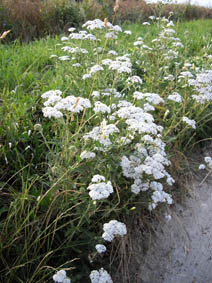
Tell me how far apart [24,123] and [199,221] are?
168cm

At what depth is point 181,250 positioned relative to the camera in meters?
2.43

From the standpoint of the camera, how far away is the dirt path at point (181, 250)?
224 centimetres

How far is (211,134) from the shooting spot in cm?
340

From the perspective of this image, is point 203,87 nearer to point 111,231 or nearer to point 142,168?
point 142,168

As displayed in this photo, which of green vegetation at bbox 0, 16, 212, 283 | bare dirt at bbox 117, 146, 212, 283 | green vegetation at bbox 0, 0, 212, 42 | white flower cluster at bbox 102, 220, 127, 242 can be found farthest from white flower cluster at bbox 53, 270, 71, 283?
green vegetation at bbox 0, 0, 212, 42

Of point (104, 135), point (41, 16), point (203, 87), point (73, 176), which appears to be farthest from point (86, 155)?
point (41, 16)

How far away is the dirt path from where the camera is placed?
2.24 m

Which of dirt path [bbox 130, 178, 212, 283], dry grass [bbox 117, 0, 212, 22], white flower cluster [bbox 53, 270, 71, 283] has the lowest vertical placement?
dirt path [bbox 130, 178, 212, 283]

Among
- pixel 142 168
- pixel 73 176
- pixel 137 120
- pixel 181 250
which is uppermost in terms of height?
pixel 137 120

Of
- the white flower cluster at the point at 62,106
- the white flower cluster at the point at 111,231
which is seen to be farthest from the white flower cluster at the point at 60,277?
the white flower cluster at the point at 62,106

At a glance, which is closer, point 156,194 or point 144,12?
point 156,194

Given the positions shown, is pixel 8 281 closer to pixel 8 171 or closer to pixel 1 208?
pixel 1 208

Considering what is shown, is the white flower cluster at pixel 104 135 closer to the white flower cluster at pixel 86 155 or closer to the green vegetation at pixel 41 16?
the white flower cluster at pixel 86 155

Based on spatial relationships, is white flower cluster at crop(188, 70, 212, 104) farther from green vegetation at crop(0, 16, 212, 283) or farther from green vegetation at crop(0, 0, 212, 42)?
green vegetation at crop(0, 0, 212, 42)
